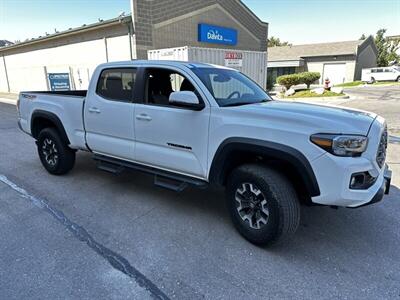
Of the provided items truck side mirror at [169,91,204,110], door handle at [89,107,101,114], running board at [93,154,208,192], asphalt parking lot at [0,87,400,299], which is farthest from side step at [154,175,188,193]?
door handle at [89,107,101,114]

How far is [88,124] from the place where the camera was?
4.49 m

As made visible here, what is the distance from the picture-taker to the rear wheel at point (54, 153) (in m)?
4.96

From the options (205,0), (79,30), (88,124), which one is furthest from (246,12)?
(88,124)

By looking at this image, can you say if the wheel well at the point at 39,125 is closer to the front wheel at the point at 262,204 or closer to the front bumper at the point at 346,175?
the front wheel at the point at 262,204

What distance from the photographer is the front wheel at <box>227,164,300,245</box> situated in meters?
2.85

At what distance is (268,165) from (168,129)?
4.14 ft

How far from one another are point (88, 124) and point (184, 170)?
1869 mm

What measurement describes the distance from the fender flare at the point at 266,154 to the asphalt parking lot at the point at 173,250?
2.39 ft

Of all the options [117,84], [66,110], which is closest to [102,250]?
[117,84]

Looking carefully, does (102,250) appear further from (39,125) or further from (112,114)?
(39,125)

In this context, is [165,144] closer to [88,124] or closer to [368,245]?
[88,124]

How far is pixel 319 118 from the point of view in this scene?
2.75m

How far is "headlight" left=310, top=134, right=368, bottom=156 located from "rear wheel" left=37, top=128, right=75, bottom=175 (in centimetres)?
403

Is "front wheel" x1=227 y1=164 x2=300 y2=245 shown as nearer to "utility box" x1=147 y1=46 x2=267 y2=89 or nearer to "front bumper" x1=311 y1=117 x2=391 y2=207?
"front bumper" x1=311 y1=117 x2=391 y2=207
